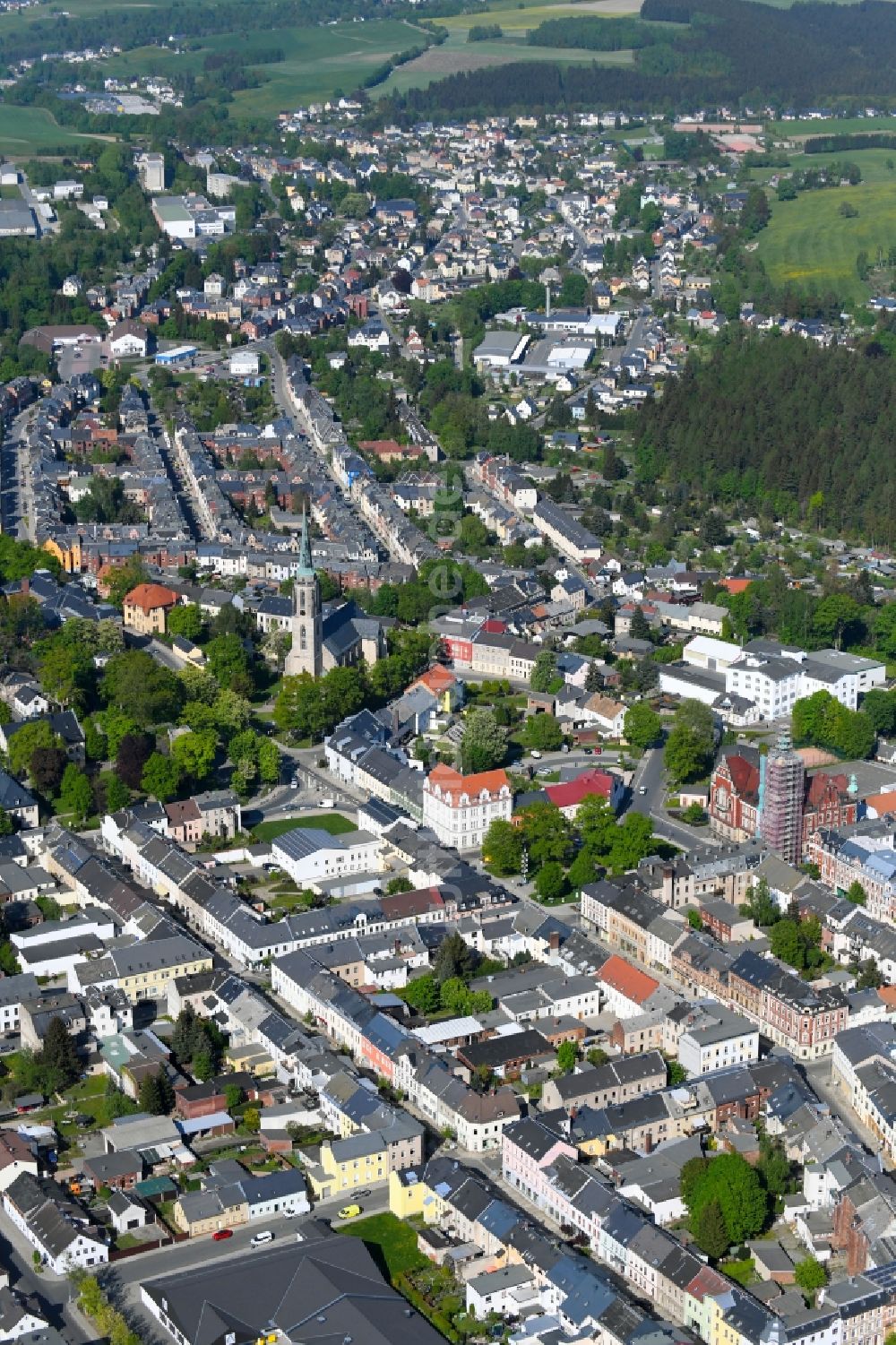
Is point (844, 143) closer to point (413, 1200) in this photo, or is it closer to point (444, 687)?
point (444, 687)

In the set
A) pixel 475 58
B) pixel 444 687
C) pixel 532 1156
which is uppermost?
pixel 532 1156

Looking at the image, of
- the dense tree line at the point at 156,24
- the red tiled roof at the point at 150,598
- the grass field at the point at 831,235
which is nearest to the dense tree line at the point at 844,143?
the grass field at the point at 831,235

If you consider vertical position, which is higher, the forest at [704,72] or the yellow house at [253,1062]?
the yellow house at [253,1062]

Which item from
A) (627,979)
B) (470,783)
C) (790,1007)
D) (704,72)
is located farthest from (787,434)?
(704,72)

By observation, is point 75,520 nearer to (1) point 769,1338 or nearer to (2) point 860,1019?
(2) point 860,1019

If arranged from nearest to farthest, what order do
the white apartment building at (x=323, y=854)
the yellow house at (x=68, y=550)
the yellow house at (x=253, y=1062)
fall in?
the yellow house at (x=253, y=1062)
the white apartment building at (x=323, y=854)
the yellow house at (x=68, y=550)

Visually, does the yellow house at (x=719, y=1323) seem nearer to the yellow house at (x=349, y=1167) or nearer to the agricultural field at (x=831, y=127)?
the yellow house at (x=349, y=1167)
